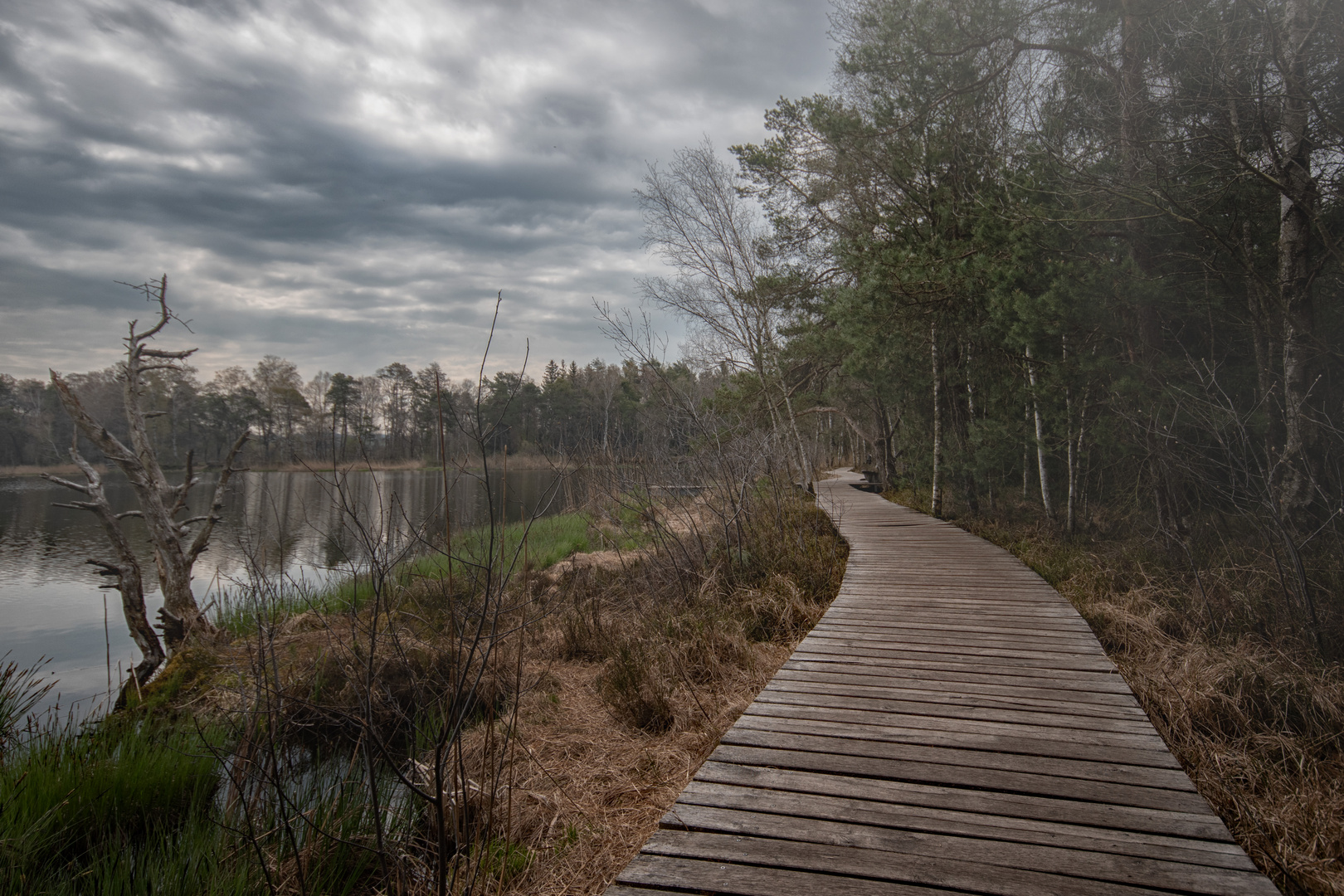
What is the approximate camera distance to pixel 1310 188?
575cm

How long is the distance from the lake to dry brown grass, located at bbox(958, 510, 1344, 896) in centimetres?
311

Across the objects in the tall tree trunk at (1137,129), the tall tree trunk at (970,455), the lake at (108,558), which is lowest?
the lake at (108,558)

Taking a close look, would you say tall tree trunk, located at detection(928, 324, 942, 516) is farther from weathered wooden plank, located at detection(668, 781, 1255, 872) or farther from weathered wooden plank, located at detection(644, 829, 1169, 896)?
weathered wooden plank, located at detection(644, 829, 1169, 896)

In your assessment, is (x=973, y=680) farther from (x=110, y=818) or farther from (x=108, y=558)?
(x=108, y=558)

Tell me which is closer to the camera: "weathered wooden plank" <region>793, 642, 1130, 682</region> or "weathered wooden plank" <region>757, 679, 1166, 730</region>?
"weathered wooden plank" <region>757, 679, 1166, 730</region>

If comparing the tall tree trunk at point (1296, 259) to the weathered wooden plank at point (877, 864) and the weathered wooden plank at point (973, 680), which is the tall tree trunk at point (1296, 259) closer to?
the weathered wooden plank at point (973, 680)

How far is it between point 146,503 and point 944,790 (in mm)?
8347

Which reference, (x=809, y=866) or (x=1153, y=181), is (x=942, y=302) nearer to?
(x=1153, y=181)

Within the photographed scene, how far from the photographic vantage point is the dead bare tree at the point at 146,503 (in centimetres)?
652

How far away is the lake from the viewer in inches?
193

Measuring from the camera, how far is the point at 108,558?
12336 mm

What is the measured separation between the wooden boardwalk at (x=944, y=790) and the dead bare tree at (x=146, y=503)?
6.41 meters

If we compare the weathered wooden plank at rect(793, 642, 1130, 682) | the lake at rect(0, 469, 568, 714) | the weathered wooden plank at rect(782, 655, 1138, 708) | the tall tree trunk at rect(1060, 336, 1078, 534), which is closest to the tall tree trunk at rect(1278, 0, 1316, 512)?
the tall tree trunk at rect(1060, 336, 1078, 534)

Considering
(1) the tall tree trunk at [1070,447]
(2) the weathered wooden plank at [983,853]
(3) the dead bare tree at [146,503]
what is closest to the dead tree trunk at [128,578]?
(3) the dead bare tree at [146,503]
